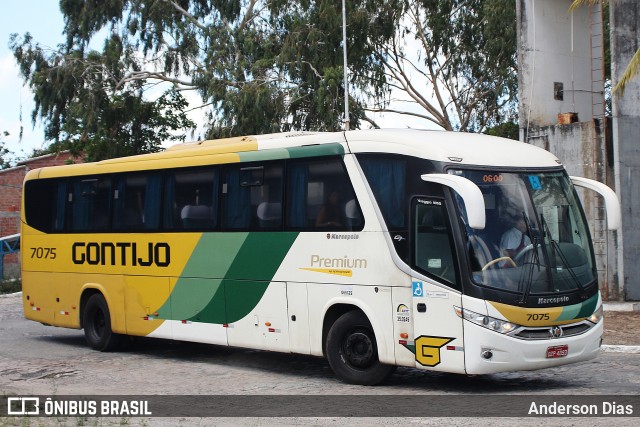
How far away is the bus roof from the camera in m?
11.4

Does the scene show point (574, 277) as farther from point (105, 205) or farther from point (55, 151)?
point (55, 151)

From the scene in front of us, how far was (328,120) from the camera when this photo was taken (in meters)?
37.0

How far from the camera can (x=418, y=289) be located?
1130 cm

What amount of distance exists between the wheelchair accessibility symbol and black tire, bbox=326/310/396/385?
901 mm

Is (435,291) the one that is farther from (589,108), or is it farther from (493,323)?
(589,108)

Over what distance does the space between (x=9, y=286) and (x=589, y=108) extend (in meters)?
18.9

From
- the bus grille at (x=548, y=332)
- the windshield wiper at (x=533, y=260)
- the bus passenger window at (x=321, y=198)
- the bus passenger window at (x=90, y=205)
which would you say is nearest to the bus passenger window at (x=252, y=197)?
the bus passenger window at (x=321, y=198)

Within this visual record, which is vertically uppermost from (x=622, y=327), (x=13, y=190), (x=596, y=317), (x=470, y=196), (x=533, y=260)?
(x=13, y=190)

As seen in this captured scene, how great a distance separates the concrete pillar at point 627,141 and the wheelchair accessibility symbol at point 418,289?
11827 millimetres

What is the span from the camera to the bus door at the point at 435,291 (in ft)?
35.9

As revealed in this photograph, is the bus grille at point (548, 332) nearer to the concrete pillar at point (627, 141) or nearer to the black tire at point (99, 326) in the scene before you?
the black tire at point (99, 326)

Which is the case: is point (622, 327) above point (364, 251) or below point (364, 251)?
below

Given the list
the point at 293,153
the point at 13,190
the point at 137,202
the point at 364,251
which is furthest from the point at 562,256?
the point at 13,190

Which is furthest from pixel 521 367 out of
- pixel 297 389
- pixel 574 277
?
pixel 297 389
